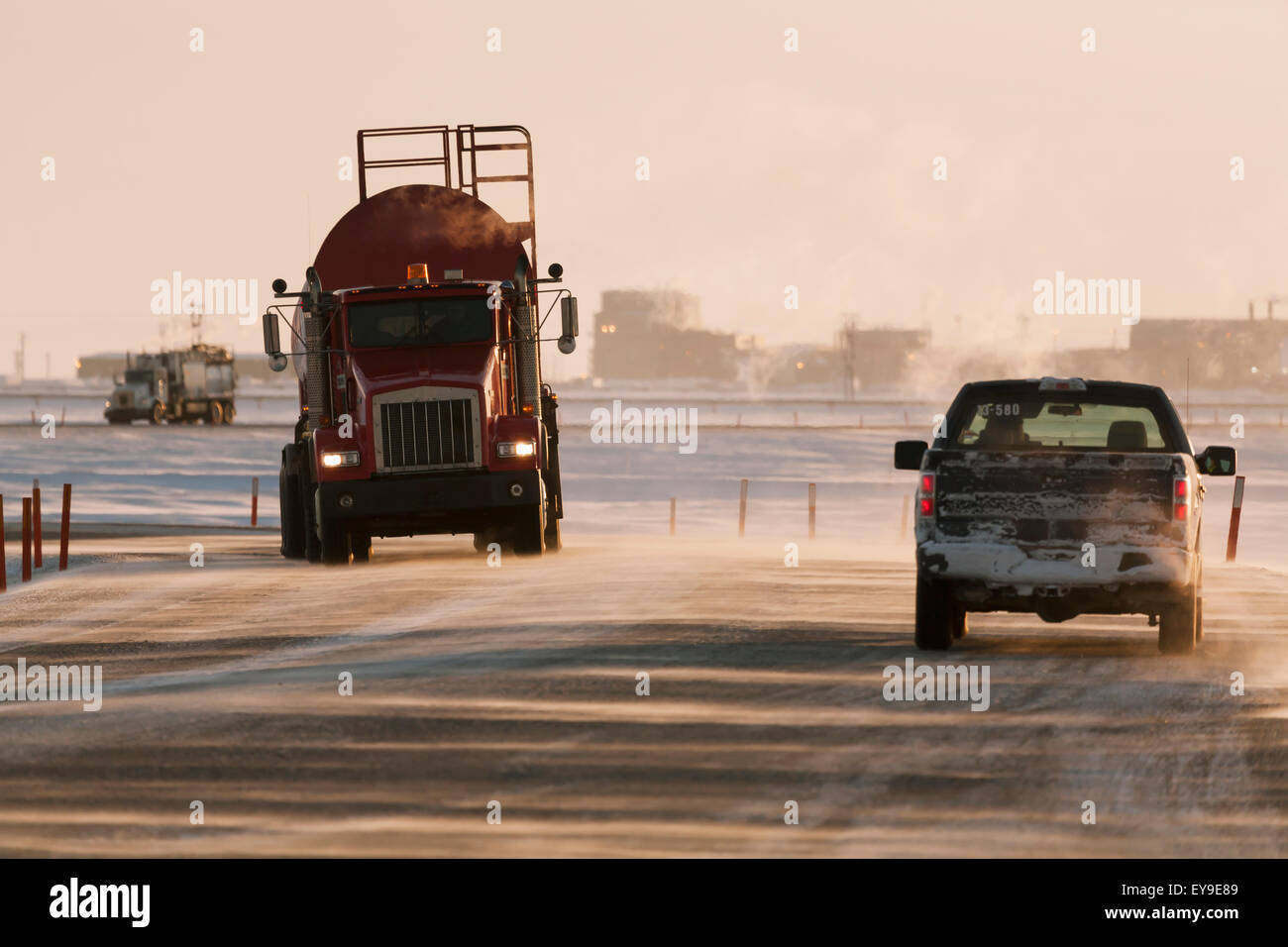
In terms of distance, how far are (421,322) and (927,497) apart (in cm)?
974

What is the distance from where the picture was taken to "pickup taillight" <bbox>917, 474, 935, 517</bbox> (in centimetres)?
1310

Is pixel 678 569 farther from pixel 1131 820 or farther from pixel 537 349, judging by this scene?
pixel 1131 820

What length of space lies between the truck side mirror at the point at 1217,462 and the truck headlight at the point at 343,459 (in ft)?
33.9

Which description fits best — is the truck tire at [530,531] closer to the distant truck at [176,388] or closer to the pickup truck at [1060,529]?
the pickup truck at [1060,529]

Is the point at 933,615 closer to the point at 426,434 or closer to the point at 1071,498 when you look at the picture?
the point at 1071,498

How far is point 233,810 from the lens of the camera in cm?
801

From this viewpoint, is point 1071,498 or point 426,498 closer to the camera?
point 1071,498

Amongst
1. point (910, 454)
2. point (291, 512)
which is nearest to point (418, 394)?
point (291, 512)

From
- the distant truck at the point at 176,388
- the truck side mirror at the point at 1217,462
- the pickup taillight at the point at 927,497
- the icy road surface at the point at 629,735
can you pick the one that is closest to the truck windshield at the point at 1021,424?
the pickup taillight at the point at 927,497

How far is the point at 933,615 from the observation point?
1344 centimetres

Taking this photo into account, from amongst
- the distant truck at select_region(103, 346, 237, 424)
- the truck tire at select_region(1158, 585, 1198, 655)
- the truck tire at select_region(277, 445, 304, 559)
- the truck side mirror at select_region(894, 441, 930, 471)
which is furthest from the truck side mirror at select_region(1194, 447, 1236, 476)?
the distant truck at select_region(103, 346, 237, 424)
